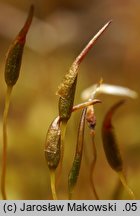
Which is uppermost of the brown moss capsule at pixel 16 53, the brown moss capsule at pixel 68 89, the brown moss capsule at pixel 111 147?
the brown moss capsule at pixel 16 53

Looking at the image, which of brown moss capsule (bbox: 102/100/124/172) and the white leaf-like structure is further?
the white leaf-like structure

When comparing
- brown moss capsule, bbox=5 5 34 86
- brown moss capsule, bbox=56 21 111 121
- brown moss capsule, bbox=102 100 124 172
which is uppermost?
brown moss capsule, bbox=5 5 34 86

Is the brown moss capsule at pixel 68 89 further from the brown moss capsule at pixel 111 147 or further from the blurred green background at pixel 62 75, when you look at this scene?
the blurred green background at pixel 62 75

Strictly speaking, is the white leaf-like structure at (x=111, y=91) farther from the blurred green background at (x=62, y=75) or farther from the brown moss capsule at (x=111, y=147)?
the brown moss capsule at (x=111, y=147)

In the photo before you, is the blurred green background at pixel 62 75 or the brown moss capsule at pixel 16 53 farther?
the blurred green background at pixel 62 75

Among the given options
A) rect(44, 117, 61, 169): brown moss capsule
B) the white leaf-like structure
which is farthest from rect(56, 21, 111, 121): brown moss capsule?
the white leaf-like structure

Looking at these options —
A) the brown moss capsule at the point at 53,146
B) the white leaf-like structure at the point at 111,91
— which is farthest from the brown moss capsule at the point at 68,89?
the white leaf-like structure at the point at 111,91

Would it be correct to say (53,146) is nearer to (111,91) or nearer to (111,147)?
(111,147)

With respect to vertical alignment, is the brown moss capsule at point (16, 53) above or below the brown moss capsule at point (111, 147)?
above

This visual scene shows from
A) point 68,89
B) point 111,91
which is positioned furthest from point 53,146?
point 111,91

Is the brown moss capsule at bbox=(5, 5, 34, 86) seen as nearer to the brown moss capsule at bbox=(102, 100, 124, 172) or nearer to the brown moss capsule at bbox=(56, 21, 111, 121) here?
the brown moss capsule at bbox=(56, 21, 111, 121)

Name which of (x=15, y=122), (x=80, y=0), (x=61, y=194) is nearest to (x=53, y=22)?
(x=80, y=0)
